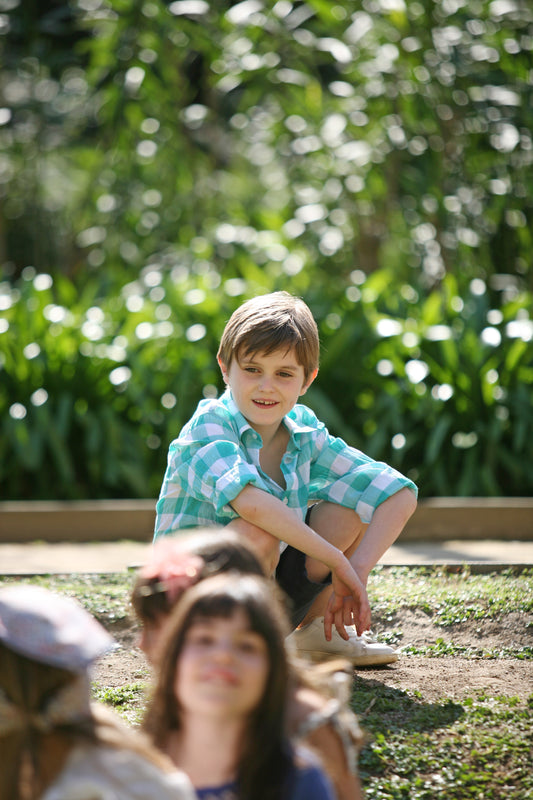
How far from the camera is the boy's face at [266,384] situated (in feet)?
7.61

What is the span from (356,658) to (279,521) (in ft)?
1.77

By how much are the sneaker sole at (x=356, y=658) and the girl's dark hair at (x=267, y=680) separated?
1.09m

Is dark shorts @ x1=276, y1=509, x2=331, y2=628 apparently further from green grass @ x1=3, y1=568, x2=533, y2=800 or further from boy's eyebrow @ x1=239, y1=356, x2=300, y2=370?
boy's eyebrow @ x1=239, y1=356, x2=300, y2=370

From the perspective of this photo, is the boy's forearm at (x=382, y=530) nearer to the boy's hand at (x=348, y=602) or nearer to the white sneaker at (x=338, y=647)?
the boy's hand at (x=348, y=602)

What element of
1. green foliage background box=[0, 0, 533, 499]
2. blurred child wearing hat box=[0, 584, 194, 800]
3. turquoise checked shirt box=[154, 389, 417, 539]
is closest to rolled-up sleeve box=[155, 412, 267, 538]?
turquoise checked shirt box=[154, 389, 417, 539]

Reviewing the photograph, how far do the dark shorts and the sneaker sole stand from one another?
15 cm

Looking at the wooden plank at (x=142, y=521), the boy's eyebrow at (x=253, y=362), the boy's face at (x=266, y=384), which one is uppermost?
Result: the boy's eyebrow at (x=253, y=362)

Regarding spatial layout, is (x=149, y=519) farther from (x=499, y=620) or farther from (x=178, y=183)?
(x=178, y=183)

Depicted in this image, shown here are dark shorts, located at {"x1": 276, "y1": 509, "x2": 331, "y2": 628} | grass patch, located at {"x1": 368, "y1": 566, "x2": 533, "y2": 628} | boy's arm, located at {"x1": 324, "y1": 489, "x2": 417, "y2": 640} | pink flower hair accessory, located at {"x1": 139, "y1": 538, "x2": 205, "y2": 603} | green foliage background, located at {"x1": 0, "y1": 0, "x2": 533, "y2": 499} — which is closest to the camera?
pink flower hair accessory, located at {"x1": 139, "y1": 538, "x2": 205, "y2": 603}

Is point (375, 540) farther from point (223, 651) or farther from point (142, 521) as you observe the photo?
point (142, 521)

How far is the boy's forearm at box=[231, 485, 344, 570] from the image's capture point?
215 cm

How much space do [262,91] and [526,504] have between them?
4169 mm

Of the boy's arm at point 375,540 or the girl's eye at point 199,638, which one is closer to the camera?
the girl's eye at point 199,638

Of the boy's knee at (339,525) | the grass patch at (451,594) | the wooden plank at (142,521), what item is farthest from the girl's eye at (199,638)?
the wooden plank at (142,521)
